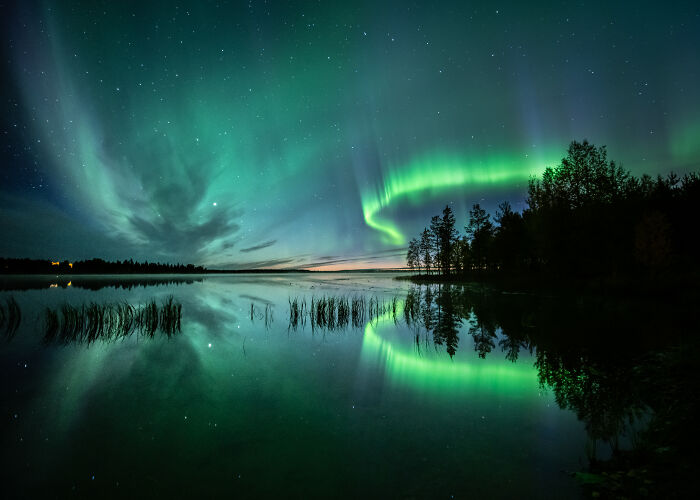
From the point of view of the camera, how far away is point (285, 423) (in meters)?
7.08

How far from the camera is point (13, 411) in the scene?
305 inches

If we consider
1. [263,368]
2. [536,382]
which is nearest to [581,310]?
[536,382]

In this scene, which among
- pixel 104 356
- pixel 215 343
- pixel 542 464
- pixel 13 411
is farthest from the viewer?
pixel 215 343

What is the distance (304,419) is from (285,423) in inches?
17.8

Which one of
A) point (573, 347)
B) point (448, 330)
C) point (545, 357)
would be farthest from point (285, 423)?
point (448, 330)

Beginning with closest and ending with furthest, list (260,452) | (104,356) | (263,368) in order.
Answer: (260,452)
(263,368)
(104,356)

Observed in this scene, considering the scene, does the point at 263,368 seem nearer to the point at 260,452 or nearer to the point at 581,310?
the point at 260,452

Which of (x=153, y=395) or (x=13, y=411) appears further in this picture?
(x=153, y=395)

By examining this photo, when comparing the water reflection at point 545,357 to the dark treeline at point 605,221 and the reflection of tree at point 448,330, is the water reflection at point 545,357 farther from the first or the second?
the dark treeline at point 605,221

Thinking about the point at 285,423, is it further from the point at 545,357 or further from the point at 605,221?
the point at 605,221

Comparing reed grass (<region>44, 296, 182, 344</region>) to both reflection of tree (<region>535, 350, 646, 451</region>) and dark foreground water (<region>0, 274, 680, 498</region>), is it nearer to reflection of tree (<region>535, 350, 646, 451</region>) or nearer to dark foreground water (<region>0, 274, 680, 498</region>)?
dark foreground water (<region>0, 274, 680, 498</region>)

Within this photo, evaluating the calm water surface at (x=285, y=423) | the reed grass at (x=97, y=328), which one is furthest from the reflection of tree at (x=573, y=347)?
the reed grass at (x=97, y=328)

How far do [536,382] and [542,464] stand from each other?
4.70 metres

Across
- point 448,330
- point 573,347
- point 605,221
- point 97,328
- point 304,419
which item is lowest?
point 304,419
